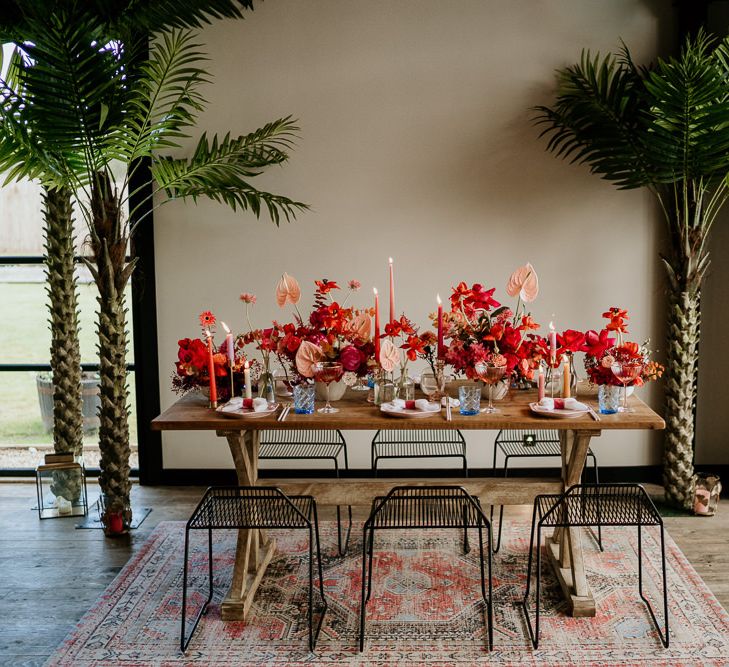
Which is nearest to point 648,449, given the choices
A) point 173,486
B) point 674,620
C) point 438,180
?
point 674,620

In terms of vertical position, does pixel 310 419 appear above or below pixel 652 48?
below

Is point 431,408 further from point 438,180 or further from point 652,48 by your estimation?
point 652,48

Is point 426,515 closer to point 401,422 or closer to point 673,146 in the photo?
point 401,422

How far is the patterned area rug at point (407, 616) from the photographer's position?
127 inches

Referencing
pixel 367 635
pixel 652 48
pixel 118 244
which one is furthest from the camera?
pixel 652 48

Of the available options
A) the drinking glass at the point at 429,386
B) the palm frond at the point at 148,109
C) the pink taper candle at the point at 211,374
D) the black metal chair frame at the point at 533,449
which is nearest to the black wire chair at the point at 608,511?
the drinking glass at the point at 429,386

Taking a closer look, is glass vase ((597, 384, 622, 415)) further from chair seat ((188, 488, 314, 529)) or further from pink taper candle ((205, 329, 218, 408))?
pink taper candle ((205, 329, 218, 408))

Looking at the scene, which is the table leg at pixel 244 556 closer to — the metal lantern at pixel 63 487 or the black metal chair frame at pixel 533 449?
the black metal chair frame at pixel 533 449

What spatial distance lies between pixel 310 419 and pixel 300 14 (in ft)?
9.19

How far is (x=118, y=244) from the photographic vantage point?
426cm

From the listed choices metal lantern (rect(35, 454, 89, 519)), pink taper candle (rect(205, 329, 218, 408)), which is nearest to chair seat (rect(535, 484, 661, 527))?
pink taper candle (rect(205, 329, 218, 408))

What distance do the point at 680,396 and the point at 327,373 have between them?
227cm

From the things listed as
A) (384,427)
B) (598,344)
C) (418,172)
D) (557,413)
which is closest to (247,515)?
(384,427)

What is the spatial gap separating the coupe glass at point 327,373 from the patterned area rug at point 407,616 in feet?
2.92
